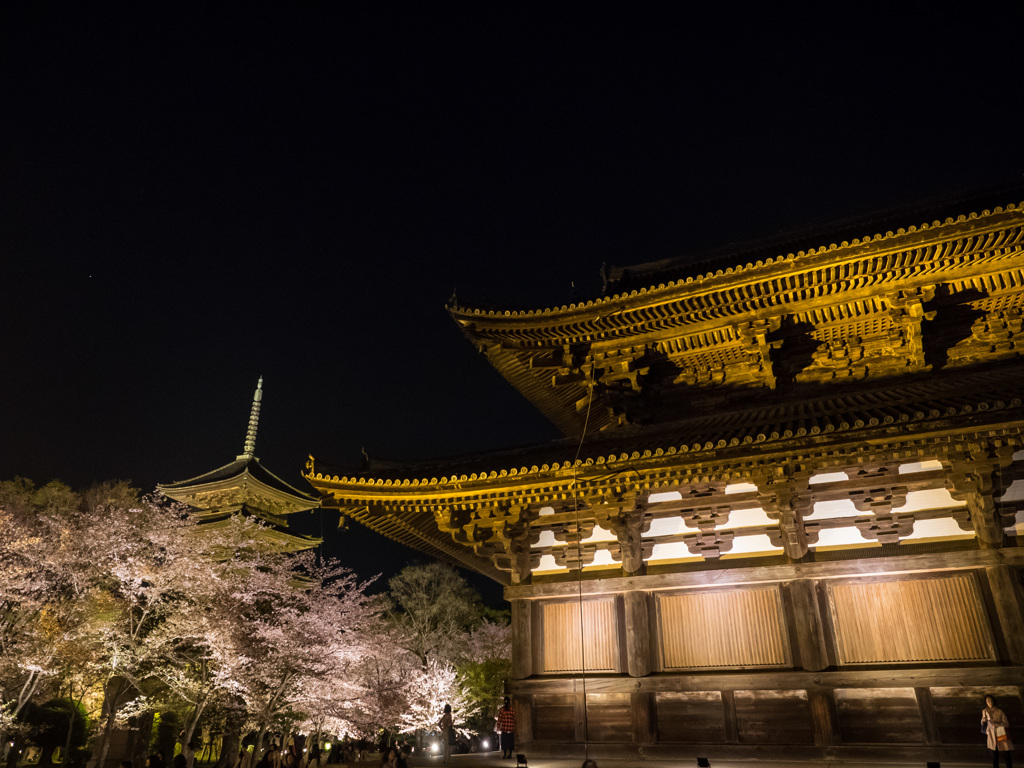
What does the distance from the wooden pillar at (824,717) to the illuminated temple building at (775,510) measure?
3 centimetres

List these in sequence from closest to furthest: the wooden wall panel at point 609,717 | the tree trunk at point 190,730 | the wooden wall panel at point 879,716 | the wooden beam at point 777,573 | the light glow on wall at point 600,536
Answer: the wooden wall panel at point 879,716 < the wooden beam at point 777,573 < the wooden wall panel at point 609,717 < the light glow on wall at point 600,536 < the tree trunk at point 190,730

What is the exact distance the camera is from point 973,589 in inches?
347

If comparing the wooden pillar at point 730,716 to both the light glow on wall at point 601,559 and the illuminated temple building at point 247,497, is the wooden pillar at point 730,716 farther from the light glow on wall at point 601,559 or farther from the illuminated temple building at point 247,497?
the illuminated temple building at point 247,497

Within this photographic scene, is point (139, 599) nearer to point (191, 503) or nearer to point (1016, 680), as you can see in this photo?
point (191, 503)

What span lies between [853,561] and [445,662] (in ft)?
113

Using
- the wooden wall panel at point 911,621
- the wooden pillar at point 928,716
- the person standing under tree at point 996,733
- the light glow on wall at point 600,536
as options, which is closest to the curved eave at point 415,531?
the light glow on wall at point 600,536

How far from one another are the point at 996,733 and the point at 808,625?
7.59 ft

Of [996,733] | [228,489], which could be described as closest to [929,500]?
[996,733]

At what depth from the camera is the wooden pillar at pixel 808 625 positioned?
9.03m

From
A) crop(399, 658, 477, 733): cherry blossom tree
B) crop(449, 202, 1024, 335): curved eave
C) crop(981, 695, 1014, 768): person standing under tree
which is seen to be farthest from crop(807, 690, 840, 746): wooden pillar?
crop(399, 658, 477, 733): cherry blossom tree

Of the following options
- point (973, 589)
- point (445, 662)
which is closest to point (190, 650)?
point (445, 662)

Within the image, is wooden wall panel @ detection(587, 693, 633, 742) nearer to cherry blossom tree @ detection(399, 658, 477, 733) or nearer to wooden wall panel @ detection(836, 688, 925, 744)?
wooden wall panel @ detection(836, 688, 925, 744)

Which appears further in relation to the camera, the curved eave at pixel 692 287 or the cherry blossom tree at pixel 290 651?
the cherry blossom tree at pixel 290 651

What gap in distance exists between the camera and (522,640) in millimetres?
10742
